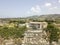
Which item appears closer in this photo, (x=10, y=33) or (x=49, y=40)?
(x=49, y=40)

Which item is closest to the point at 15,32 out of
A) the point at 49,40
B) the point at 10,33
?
the point at 10,33

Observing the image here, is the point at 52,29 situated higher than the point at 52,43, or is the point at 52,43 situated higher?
the point at 52,29

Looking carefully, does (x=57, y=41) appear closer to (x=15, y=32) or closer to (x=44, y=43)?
(x=44, y=43)

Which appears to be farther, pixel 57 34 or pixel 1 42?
pixel 57 34

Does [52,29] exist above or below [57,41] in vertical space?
above

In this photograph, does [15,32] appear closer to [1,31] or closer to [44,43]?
[1,31]

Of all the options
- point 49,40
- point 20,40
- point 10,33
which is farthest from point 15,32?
point 49,40

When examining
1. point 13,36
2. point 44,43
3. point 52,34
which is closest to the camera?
point 44,43

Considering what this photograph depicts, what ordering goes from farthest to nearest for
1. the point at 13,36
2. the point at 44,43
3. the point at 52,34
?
the point at 13,36 < the point at 52,34 < the point at 44,43
